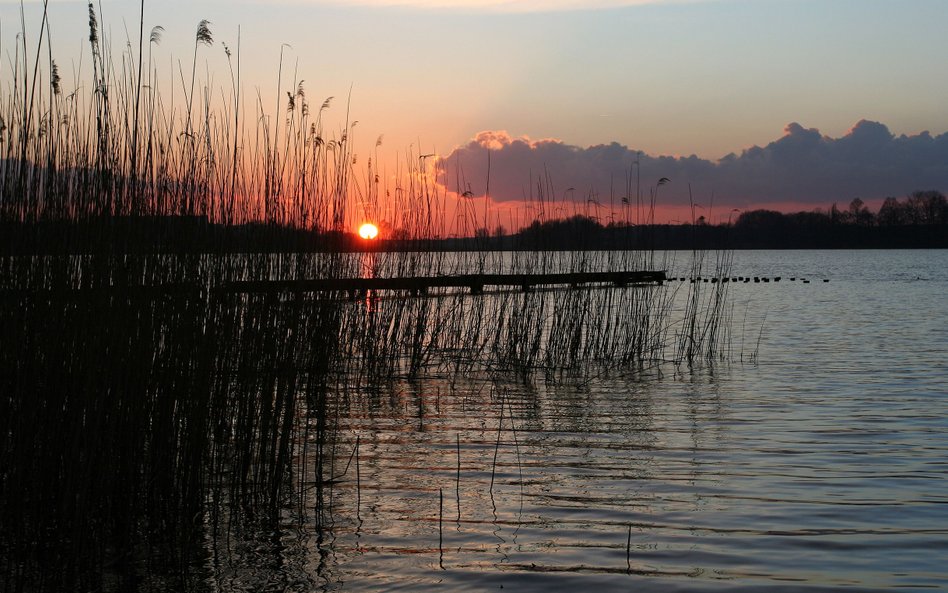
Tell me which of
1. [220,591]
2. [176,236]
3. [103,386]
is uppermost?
[176,236]

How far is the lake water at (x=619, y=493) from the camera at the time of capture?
9.86 feet

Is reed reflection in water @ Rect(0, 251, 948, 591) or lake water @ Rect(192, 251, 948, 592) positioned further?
lake water @ Rect(192, 251, 948, 592)

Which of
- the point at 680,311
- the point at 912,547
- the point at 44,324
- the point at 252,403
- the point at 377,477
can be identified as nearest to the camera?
the point at 44,324

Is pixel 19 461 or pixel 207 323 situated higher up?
pixel 207 323

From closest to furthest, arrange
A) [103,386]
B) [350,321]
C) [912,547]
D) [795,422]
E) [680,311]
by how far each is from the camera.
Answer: [103,386] < [912,547] < [795,422] < [350,321] < [680,311]

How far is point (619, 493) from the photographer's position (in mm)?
3936

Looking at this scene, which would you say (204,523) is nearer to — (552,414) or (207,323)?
(207,323)

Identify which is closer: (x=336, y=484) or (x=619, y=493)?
(x=619, y=493)

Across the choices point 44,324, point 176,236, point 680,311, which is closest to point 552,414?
point 176,236

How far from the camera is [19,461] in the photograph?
9.22ft

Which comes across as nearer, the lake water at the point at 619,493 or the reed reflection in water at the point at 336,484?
the reed reflection in water at the point at 336,484

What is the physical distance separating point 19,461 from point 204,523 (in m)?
0.80

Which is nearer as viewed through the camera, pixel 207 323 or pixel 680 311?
pixel 207 323

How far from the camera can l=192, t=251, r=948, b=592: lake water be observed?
301cm
